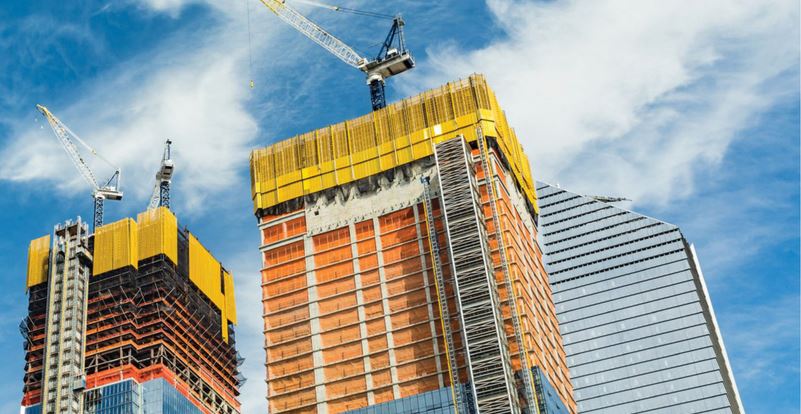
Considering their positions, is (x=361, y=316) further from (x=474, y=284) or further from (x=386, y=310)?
(x=474, y=284)

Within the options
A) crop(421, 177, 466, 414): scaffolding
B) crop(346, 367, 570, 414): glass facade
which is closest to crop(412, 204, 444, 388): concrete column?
crop(421, 177, 466, 414): scaffolding

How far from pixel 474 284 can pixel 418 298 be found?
11.3 metres

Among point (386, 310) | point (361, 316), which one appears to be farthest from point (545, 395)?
point (361, 316)

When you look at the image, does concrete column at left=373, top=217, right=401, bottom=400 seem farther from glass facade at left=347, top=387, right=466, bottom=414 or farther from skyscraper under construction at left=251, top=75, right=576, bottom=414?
glass facade at left=347, top=387, right=466, bottom=414

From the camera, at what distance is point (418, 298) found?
7293 inches

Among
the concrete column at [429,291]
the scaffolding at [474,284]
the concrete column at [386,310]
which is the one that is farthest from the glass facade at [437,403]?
the scaffolding at [474,284]

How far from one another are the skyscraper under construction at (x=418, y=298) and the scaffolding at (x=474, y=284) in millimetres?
200

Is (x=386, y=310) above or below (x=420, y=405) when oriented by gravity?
above

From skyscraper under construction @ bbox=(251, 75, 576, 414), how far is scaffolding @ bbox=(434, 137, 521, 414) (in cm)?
20

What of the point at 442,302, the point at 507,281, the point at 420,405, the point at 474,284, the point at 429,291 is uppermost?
the point at 429,291

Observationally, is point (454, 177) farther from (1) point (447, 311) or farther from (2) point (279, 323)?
(2) point (279, 323)

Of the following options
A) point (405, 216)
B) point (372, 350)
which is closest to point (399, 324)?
point (372, 350)

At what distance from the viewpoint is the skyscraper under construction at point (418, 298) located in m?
175

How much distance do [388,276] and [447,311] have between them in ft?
46.5
